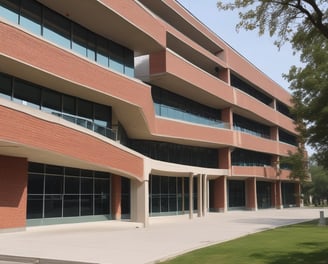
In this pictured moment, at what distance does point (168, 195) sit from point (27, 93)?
20.7 meters

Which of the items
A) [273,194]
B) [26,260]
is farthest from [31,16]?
[273,194]

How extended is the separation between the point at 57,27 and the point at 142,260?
59.4 ft

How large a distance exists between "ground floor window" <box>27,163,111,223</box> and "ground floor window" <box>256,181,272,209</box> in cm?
3491

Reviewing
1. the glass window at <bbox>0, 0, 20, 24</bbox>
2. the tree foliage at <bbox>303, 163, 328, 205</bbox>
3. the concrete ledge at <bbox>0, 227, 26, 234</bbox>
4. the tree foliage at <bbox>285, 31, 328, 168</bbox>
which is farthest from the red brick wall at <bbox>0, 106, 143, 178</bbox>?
the tree foliage at <bbox>303, 163, 328, 205</bbox>

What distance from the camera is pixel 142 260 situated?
1506cm

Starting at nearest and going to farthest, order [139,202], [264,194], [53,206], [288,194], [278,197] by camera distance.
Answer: [53,206]
[139,202]
[264,194]
[278,197]
[288,194]

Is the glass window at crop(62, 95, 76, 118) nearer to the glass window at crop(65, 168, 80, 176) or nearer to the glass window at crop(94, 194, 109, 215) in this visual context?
the glass window at crop(65, 168, 80, 176)

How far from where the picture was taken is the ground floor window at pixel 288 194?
74.8 meters

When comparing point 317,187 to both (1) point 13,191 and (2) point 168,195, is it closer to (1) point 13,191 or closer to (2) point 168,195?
(2) point 168,195

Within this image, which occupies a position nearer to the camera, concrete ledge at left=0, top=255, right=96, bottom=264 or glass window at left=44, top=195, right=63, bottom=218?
concrete ledge at left=0, top=255, right=96, bottom=264

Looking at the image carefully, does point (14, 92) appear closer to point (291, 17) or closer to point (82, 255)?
point (82, 255)

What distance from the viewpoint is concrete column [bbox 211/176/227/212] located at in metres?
51.9

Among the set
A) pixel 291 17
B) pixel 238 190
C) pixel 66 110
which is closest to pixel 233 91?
pixel 238 190

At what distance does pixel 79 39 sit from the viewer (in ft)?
102
